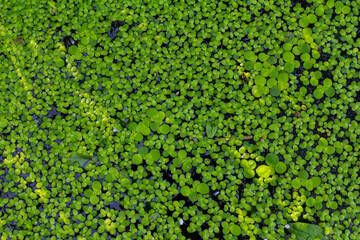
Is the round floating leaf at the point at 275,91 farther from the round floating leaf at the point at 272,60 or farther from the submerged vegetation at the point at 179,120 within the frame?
the round floating leaf at the point at 272,60

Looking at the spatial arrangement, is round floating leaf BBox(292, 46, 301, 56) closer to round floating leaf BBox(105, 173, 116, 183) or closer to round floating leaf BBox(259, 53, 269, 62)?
round floating leaf BBox(259, 53, 269, 62)

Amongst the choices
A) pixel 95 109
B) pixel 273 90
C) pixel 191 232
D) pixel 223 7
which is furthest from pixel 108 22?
pixel 191 232

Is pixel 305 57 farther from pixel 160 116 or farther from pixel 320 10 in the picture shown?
pixel 160 116

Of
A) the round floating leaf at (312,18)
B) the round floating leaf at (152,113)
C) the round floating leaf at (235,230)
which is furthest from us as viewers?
the round floating leaf at (312,18)

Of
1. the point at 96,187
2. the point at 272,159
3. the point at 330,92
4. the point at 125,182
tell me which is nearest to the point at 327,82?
the point at 330,92

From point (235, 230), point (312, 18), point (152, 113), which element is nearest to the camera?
point (235, 230)

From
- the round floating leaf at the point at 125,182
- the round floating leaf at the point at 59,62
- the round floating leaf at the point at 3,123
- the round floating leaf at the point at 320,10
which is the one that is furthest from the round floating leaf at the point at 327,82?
the round floating leaf at the point at 3,123

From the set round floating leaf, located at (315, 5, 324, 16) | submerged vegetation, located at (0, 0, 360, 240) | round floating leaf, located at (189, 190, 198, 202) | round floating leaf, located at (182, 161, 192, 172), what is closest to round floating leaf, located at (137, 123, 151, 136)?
submerged vegetation, located at (0, 0, 360, 240)
